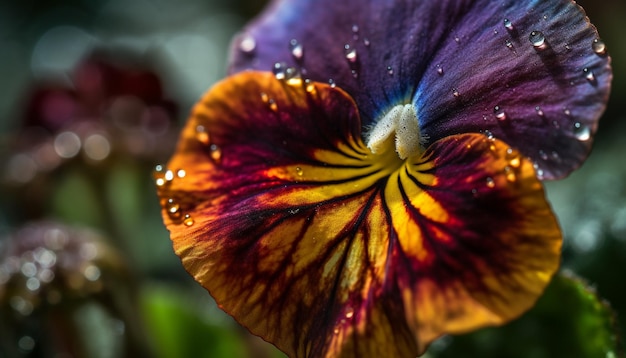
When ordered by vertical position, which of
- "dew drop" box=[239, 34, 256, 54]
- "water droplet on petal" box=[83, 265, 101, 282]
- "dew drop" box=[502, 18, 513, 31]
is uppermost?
"dew drop" box=[239, 34, 256, 54]

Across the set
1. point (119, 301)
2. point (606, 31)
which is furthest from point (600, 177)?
point (606, 31)

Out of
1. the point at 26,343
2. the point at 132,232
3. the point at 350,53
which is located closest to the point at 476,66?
the point at 350,53

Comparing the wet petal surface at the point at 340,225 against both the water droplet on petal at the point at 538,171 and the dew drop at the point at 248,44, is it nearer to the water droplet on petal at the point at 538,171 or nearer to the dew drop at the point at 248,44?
the water droplet on petal at the point at 538,171

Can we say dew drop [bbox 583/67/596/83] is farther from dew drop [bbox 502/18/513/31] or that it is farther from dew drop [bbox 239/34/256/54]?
dew drop [bbox 239/34/256/54]

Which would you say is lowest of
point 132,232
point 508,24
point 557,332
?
point 557,332

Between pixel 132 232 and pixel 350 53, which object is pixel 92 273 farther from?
pixel 132 232

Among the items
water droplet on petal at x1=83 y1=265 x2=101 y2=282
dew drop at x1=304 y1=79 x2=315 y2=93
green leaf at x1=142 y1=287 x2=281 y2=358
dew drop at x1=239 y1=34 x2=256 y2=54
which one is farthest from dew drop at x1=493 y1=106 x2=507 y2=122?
green leaf at x1=142 y1=287 x2=281 y2=358
